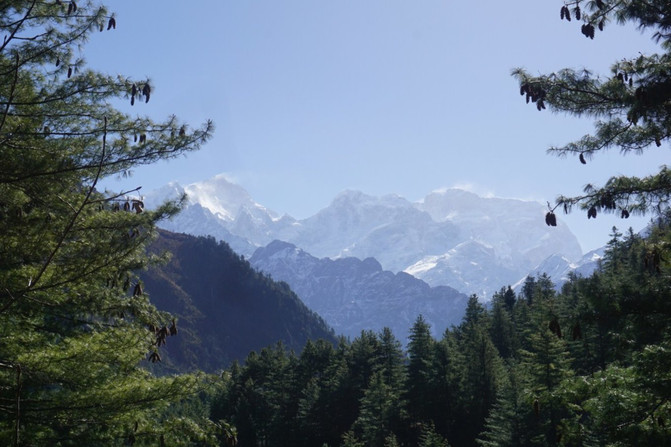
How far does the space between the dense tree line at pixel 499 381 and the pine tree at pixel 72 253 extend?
23.6 ft

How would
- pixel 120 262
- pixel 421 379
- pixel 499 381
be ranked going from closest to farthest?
pixel 120 262, pixel 499 381, pixel 421 379

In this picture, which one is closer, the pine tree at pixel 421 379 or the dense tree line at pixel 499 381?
the dense tree line at pixel 499 381

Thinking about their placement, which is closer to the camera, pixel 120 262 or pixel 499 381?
pixel 120 262

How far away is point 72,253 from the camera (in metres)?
9.58

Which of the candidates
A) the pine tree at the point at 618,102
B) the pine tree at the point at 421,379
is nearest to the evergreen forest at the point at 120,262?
the pine tree at the point at 618,102

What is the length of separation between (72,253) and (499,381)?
40.6 meters

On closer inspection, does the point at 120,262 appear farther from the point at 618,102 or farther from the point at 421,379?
the point at 421,379

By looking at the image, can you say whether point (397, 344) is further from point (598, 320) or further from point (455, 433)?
point (598, 320)

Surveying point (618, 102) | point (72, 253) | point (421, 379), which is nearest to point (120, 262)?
point (72, 253)

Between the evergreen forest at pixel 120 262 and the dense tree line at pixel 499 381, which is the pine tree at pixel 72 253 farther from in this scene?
the dense tree line at pixel 499 381

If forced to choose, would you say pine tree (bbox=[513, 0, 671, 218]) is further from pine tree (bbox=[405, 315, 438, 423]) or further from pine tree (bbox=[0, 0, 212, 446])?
pine tree (bbox=[405, 315, 438, 423])

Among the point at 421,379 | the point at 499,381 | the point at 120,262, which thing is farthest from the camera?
the point at 421,379

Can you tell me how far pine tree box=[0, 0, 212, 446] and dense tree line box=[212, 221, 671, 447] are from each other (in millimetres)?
7189

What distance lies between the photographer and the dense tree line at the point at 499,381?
30.3 ft
